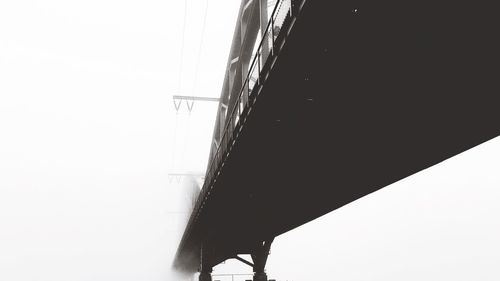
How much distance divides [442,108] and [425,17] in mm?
3251

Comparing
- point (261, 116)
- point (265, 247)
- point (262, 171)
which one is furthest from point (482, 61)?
point (265, 247)

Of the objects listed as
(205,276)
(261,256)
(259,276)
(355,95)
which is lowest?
(205,276)

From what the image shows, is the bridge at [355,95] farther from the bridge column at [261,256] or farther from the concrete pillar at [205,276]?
the concrete pillar at [205,276]

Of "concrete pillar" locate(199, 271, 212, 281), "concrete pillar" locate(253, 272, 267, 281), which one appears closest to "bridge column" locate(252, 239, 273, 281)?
"concrete pillar" locate(253, 272, 267, 281)

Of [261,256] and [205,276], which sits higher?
[261,256]

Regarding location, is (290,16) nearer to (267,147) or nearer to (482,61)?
(482,61)

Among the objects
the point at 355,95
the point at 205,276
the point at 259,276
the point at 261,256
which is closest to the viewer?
the point at 355,95

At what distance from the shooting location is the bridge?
248 inches

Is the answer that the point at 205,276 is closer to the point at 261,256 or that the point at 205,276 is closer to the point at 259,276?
the point at 261,256

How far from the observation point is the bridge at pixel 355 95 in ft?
20.7

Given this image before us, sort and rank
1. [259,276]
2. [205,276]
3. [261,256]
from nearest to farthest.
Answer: [259,276], [261,256], [205,276]

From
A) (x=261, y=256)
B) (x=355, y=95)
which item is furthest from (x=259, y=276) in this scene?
(x=355, y=95)

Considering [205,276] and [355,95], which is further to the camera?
[205,276]

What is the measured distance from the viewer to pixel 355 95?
872cm
